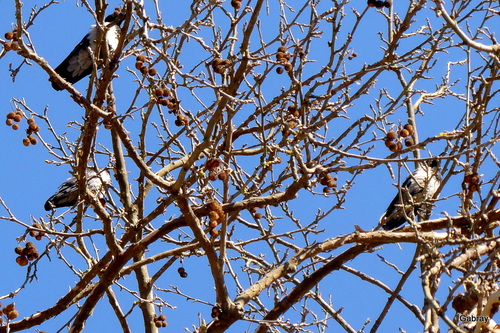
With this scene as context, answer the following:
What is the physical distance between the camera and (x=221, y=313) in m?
4.05

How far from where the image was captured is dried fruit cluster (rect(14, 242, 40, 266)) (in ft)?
14.8

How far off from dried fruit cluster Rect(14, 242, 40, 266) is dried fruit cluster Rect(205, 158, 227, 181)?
1.46m

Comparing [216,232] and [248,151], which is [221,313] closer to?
[216,232]

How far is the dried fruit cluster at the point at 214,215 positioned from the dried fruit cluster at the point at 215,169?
0.62 ft

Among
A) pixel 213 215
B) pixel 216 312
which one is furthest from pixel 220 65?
pixel 216 312

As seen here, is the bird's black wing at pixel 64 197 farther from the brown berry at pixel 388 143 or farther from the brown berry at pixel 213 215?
the brown berry at pixel 388 143

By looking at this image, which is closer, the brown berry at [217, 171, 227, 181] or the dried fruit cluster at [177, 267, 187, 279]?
the brown berry at [217, 171, 227, 181]

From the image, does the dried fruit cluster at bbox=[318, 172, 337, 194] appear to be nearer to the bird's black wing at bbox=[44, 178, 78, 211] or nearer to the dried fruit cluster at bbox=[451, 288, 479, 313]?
the dried fruit cluster at bbox=[451, 288, 479, 313]

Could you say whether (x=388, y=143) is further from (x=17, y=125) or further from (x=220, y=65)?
(x=17, y=125)

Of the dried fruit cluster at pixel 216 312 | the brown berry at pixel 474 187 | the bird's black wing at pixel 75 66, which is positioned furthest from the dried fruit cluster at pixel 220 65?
the bird's black wing at pixel 75 66

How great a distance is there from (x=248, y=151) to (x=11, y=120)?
1543mm

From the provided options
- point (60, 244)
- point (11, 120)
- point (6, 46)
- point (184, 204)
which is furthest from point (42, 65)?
point (60, 244)

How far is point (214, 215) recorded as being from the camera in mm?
3756

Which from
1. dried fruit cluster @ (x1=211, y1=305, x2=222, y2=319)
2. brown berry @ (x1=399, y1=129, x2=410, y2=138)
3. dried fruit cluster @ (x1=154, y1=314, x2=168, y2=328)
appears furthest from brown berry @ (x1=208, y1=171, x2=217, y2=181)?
dried fruit cluster @ (x1=154, y1=314, x2=168, y2=328)
